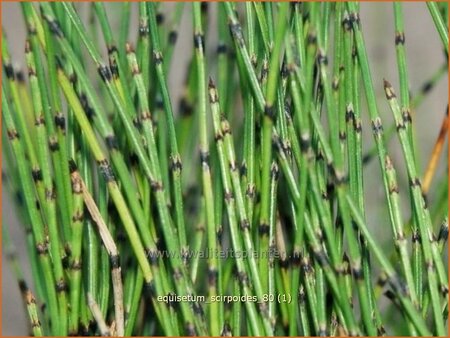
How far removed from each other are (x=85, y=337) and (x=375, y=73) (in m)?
0.65

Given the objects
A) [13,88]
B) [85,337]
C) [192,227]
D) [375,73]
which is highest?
[375,73]

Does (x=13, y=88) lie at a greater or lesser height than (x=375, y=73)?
lesser

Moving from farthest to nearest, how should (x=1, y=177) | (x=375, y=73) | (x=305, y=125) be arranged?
(x=375, y=73)
(x=1, y=177)
(x=305, y=125)

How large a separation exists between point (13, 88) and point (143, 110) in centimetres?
14

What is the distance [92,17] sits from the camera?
855 millimetres

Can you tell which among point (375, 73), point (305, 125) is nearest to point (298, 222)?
point (305, 125)

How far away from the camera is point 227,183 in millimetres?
637

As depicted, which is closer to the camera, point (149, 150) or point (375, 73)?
point (149, 150)

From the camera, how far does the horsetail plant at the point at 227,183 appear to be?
61 cm

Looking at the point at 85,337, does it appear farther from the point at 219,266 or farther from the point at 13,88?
the point at 13,88

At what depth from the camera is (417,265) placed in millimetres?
654

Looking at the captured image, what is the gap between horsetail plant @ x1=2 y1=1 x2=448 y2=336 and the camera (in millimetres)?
607

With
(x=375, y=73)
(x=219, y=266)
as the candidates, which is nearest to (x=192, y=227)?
(x=219, y=266)

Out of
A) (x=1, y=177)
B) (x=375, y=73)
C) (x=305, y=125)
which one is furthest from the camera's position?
(x=375, y=73)
